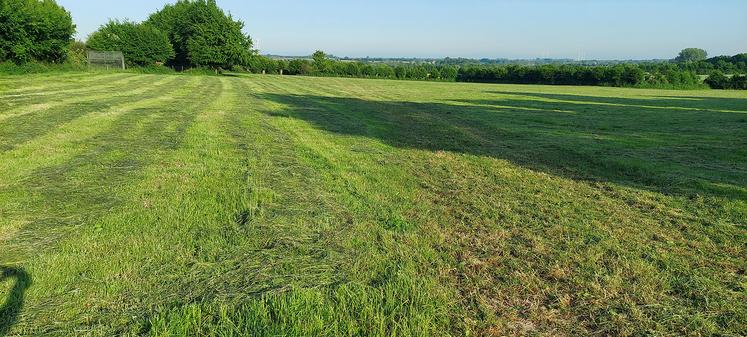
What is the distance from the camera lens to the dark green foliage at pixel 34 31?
110 feet

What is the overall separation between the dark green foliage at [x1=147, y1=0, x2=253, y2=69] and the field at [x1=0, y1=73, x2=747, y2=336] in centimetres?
4474

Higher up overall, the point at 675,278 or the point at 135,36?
the point at 135,36

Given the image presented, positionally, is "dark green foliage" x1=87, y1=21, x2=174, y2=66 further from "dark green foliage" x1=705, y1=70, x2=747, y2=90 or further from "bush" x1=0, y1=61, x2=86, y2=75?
"dark green foliage" x1=705, y1=70, x2=747, y2=90

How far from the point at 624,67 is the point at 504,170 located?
62421mm

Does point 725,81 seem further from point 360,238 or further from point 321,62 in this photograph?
point 360,238

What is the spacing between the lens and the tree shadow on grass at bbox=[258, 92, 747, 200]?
25.2ft

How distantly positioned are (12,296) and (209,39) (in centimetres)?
5275

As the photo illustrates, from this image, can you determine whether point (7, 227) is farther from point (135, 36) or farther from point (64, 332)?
point (135, 36)

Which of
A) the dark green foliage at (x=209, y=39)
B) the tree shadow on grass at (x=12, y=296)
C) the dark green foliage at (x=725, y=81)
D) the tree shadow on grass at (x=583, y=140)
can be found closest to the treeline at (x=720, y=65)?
the dark green foliage at (x=725, y=81)

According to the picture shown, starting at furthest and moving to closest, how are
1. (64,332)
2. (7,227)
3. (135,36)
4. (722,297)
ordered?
1. (135,36)
2. (7,227)
3. (722,297)
4. (64,332)

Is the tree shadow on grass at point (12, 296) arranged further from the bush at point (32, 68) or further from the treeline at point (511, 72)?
the treeline at point (511, 72)

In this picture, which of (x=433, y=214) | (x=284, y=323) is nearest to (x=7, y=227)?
(x=284, y=323)

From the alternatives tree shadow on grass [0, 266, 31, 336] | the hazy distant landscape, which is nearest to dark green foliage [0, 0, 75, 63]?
the hazy distant landscape

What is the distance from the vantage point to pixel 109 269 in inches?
147
